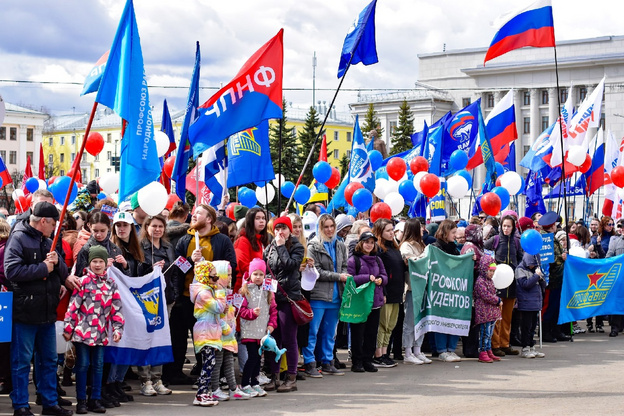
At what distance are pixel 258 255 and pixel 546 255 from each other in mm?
5144

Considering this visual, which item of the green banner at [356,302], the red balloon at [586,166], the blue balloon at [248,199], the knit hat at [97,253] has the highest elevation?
the red balloon at [586,166]

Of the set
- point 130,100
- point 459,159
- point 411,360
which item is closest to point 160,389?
point 130,100

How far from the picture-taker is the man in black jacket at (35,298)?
799 cm

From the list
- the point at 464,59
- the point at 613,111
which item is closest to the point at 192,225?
the point at 613,111

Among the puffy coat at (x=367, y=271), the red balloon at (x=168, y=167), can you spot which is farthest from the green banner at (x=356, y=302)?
the red balloon at (x=168, y=167)

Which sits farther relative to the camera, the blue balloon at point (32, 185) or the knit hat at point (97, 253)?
the blue balloon at point (32, 185)

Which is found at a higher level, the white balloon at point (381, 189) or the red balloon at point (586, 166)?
the red balloon at point (586, 166)

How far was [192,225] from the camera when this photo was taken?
976 centimetres

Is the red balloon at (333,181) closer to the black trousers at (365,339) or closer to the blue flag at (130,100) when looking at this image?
the black trousers at (365,339)

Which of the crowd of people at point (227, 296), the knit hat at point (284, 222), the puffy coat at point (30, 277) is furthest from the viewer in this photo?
the knit hat at point (284, 222)

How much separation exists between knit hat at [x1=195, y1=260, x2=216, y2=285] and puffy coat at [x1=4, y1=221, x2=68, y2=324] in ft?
4.69

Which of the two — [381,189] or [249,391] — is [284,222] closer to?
[249,391]

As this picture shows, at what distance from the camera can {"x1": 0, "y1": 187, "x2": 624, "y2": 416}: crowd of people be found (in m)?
8.29

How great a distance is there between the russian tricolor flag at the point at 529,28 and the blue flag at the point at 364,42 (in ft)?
6.24
